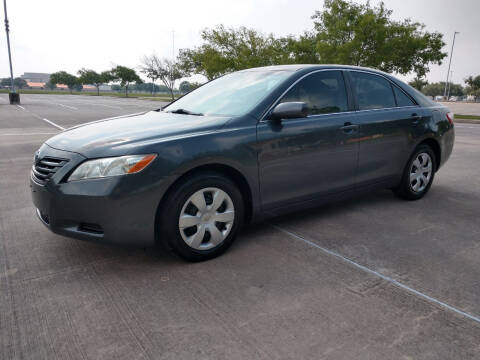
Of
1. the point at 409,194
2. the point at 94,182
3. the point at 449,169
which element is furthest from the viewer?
the point at 449,169

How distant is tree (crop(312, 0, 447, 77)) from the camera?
23109mm

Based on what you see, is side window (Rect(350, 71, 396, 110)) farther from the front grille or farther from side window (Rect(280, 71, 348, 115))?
the front grille

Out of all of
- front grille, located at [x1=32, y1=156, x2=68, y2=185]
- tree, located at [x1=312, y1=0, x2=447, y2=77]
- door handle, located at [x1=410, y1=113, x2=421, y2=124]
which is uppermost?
tree, located at [x1=312, y1=0, x2=447, y2=77]

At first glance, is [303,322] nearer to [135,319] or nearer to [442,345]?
[442,345]

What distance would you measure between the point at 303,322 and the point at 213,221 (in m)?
1.10

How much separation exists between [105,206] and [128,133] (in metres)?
0.65

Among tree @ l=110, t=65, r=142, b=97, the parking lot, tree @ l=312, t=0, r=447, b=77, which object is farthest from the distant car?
tree @ l=110, t=65, r=142, b=97

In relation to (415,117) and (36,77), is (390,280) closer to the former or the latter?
(415,117)

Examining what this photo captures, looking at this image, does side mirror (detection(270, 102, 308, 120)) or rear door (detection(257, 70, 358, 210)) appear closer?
side mirror (detection(270, 102, 308, 120))

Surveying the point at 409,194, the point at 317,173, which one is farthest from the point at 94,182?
the point at 409,194

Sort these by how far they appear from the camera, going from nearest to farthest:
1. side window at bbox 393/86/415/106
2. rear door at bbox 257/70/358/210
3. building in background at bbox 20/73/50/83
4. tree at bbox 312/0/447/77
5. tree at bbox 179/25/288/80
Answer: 1. rear door at bbox 257/70/358/210
2. side window at bbox 393/86/415/106
3. tree at bbox 312/0/447/77
4. tree at bbox 179/25/288/80
5. building in background at bbox 20/73/50/83

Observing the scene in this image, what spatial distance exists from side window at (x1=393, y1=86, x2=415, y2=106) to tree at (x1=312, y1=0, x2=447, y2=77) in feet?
65.2

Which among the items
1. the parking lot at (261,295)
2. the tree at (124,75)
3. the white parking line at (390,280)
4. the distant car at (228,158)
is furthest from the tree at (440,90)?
the white parking line at (390,280)

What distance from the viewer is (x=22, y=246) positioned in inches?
135
